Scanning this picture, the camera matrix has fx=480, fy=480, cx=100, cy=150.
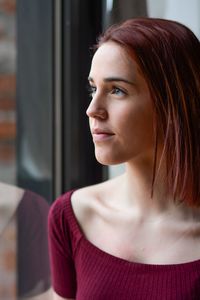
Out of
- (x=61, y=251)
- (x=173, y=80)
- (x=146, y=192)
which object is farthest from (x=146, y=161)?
(x=61, y=251)

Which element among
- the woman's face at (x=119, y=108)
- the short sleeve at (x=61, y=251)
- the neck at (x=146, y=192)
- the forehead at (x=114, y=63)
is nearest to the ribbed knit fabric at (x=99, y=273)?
the short sleeve at (x=61, y=251)

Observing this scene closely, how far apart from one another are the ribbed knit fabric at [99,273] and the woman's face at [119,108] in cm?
23

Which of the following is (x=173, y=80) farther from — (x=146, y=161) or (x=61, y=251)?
(x=61, y=251)

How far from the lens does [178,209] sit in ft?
3.41

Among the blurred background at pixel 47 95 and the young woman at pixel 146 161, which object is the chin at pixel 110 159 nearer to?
the young woman at pixel 146 161

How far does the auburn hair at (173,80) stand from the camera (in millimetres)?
912

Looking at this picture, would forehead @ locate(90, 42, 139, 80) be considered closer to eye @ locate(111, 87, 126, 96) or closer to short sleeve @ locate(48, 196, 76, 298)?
eye @ locate(111, 87, 126, 96)

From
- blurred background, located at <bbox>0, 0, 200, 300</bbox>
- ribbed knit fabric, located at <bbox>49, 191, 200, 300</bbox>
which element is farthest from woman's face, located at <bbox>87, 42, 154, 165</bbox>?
blurred background, located at <bbox>0, 0, 200, 300</bbox>

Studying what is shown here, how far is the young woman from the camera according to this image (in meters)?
0.92

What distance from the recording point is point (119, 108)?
3.06 ft

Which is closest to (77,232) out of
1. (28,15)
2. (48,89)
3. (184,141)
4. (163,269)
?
(163,269)

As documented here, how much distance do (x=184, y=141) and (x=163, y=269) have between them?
0.26 metres

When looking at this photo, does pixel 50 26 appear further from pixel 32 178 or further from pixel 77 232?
pixel 77 232

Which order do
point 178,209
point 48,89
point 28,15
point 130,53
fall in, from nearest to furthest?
point 130,53, point 178,209, point 28,15, point 48,89
